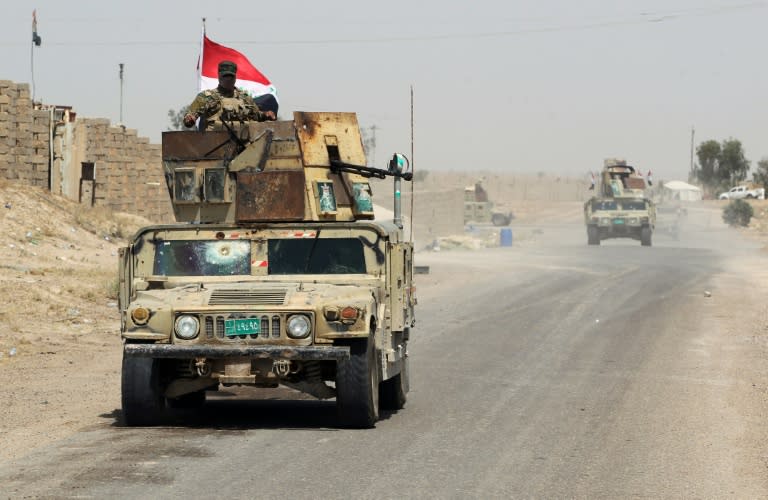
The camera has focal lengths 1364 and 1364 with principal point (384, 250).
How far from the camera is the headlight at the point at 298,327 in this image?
32.6ft

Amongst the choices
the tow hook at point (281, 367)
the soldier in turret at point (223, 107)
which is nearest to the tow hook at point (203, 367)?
Answer: the tow hook at point (281, 367)

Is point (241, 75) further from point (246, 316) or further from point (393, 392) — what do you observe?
point (246, 316)

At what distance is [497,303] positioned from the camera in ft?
83.6

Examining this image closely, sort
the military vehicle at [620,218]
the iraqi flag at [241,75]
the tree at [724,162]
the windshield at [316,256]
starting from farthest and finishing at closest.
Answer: the tree at [724,162] < the military vehicle at [620,218] < the iraqi flag at [241,75] < the windshield at [316,256]

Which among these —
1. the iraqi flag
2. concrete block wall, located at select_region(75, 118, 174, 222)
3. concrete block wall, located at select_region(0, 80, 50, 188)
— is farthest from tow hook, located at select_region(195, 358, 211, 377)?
concrete block wall, located at select_region(75, 118, 174, 222)

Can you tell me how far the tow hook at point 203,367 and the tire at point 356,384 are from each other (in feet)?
3.11

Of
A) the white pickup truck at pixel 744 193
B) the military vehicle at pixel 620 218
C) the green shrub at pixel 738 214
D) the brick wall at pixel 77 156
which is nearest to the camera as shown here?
the brick wall at pixel 77 156

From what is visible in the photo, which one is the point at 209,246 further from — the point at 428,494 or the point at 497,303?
the point at 497,303

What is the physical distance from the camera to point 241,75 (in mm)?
18703

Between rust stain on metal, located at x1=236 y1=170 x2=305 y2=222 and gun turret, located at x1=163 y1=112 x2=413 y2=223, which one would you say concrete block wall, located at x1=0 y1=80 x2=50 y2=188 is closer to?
gun turret, located at x1=163 y1=112 x2=413 y2=223

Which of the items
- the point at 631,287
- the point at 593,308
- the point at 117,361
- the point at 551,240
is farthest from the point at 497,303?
the point at 551,240

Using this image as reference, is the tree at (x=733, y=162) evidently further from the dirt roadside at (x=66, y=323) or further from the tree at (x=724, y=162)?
the dirt roadside at (x=66, y=323)

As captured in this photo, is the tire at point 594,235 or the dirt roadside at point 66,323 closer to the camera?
the dirt roadside at point 66,323

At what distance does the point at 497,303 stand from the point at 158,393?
1574 centimetres
